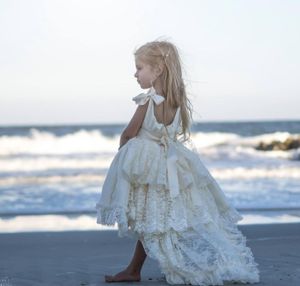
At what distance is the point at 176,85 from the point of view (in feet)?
17.9

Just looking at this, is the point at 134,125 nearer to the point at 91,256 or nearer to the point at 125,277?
the point at 125,277

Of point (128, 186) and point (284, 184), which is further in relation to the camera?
point (284, 184)

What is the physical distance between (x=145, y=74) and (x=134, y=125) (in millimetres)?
341

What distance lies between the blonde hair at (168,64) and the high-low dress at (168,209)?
0.37 feet

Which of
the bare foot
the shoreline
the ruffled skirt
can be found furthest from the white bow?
the shoreline

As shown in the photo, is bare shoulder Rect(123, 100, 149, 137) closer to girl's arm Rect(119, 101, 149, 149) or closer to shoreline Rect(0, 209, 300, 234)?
girl's arm Rect(119, 101, 149, 149)

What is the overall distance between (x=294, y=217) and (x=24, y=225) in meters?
3.12

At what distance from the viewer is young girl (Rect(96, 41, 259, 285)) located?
5.22m

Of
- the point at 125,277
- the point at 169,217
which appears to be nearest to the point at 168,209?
the point at 169,217

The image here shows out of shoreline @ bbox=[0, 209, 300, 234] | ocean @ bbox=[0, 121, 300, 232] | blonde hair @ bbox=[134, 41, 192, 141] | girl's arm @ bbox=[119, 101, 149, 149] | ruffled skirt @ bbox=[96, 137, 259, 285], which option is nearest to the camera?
ruffled skirt @ bbox=[96, 137, 259, 285]

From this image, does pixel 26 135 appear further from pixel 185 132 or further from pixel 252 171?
pixel 185 132

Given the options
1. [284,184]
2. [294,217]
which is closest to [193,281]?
[294,217]

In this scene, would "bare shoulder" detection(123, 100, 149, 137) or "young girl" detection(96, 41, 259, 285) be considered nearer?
"young girl" detection(96, 41, 259, 285)

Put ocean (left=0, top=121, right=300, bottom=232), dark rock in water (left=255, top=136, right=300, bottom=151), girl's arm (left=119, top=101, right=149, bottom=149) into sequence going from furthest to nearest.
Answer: dark rock in water (left=255, top=136, right=300, bottom=151)
ocean (left=0, top=121, right=300, bottom=232)
girl's arm (left=119, top=101, right=149, bottom=149)
